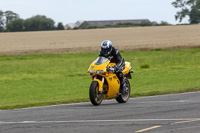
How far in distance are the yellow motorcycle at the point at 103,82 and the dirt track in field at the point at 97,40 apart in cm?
4138

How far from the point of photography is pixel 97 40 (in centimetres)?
6981

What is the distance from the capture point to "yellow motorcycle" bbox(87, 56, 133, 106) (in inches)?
537

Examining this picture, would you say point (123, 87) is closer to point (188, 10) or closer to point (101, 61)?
point (101, 61)

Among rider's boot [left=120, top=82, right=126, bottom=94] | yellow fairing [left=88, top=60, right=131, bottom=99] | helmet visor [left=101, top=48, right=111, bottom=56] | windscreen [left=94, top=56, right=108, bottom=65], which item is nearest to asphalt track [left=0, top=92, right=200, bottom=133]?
yellow fairing [left=88, top=60, right=131, bottom=99]

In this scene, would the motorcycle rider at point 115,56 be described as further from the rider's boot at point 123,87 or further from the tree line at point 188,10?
the tree line at point 188,10

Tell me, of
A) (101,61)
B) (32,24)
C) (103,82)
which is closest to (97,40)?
(32,24)

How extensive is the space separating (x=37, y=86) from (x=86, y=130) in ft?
44.1

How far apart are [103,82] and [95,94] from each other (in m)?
0.41

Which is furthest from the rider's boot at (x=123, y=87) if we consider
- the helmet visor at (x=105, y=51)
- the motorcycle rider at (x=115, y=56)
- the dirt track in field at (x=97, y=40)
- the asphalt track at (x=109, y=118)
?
the dirt track in field at (x=97, y=40)

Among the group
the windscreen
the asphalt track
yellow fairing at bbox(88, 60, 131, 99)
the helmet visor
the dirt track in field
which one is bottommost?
the dirt track in field

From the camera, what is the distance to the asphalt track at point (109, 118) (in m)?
9.52

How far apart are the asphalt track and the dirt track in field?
42633 mm

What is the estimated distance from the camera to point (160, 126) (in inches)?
381

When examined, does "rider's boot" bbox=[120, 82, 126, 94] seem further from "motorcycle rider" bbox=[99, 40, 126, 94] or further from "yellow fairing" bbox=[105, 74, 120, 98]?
"yellow fairing" bbox=[105, 74, 120, 98]
